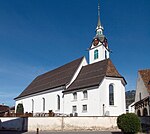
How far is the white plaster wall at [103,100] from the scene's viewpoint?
108ft

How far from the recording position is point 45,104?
4447 centimetres

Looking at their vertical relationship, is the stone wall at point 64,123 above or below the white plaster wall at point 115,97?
below

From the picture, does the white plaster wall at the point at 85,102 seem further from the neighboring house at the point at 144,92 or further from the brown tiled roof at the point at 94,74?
the neighboring house at the point at 144,92

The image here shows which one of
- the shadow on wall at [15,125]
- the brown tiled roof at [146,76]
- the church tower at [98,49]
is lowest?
the shadow on wall at [15,125]

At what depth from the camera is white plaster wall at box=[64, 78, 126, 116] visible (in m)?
Result: 32.8

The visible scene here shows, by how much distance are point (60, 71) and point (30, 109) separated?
11.1 metres

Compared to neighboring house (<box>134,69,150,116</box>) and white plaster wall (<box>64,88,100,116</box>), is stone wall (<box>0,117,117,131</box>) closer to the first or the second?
white plaster wall (<box>64,88,100,116</box>)

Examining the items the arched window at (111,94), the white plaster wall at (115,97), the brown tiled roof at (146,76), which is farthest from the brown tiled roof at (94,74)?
the brown tiled roof at (146,76)

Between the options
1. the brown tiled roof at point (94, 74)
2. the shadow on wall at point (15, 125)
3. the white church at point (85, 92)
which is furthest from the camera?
the brown tiled roof at point (94, 74)

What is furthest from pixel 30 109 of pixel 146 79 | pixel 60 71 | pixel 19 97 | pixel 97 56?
pixel 146 79

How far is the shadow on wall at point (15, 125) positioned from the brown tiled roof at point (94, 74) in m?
11.4

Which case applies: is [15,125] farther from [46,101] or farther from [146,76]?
[146,76]

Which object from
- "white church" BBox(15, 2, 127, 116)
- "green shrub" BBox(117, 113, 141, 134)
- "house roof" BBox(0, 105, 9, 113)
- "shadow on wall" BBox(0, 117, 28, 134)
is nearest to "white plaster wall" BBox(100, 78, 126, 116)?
"white church" BBox(15, 2, 127, 116)

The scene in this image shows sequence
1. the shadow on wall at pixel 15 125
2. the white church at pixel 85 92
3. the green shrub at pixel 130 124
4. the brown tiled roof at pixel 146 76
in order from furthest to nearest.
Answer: the brown tiled roof at pixel 146 76 < the white church at pixel 85 92 < the shadow on wall at pixel 15 125 < the green shrub at pixel 130 124
